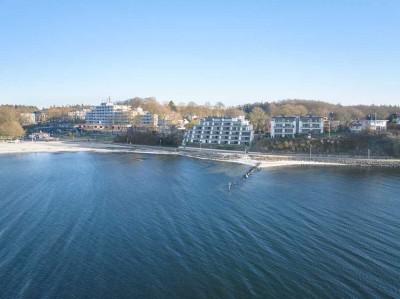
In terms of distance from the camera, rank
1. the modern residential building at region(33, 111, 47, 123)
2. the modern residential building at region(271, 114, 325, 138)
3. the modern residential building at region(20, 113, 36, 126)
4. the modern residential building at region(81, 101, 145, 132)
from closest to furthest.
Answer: the modern residential building at region(271, 114, 325, 138), the modern residential building at region(81, 101, 145, 132), the modern residential building at region(20, 113, 36, 126), the modern residential building at region(33, 111, 47, 123)

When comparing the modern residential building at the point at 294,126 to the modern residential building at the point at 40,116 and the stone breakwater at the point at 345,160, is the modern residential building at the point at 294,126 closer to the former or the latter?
the stone breakwater at the point at 345,160

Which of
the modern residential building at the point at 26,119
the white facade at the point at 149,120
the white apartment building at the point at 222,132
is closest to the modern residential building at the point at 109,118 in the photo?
the white facade at the point at 149,120

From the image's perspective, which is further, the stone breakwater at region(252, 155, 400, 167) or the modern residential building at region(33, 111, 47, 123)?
the modern residential building at region(33, 111, 47, 123)

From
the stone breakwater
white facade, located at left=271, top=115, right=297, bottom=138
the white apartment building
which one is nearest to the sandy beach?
the stone breakwater

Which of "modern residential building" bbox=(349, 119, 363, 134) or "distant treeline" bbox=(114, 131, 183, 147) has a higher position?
"modern residential building" bbox=(349, 119, 363, 134)

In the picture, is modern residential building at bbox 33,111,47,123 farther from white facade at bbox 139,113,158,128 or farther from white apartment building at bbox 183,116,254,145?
white apartment building at bbox 183,116,254,145

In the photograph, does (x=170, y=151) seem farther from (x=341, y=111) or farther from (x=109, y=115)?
(x=341, y=111)

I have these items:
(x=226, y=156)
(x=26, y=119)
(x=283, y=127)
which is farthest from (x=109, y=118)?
(x=226, y=156)
